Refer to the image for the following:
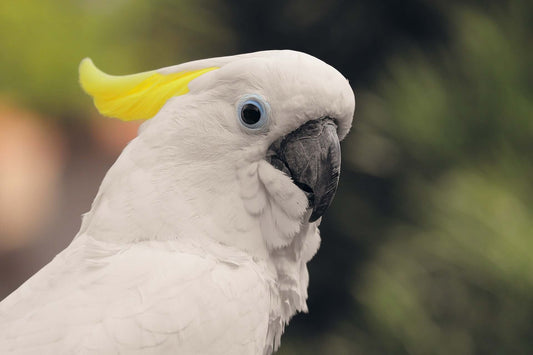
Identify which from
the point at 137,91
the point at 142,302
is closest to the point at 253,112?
the point at 137,91

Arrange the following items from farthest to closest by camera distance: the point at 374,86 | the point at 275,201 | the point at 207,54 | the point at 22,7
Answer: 1. the point at 22,7
2. the point at 207,54
3. the point at 374,86
4. the point at 275,201

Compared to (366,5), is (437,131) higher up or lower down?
lower down

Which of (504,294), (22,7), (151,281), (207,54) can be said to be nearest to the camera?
(151,281)

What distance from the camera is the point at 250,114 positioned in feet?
3.65

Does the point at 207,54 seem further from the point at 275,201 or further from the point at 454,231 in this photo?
the point at 275,201

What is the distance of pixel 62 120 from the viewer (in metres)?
5.66

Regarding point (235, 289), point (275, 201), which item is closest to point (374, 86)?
point (275, 201)

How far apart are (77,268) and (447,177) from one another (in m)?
1.57

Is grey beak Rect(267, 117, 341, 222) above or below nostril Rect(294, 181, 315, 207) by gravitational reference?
above

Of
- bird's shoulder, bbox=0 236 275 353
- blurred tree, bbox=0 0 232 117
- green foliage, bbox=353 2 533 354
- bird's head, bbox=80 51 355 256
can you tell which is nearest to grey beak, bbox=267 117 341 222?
bird's head, bbox=80 51 355 256

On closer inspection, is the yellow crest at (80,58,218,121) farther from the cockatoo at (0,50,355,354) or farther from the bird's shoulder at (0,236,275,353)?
the bird's shoulder at (0,236,275,353)

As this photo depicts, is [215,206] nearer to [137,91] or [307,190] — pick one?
[307,190]

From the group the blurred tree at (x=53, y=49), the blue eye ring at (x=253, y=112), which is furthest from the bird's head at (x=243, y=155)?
the blurred tree at (x=53, y=49)

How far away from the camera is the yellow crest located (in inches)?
47.9
